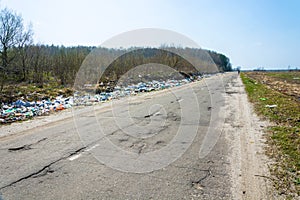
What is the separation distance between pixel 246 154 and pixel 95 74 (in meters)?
21.6

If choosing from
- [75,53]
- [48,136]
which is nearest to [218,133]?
[48,136]

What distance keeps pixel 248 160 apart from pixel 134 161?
7.40 feet

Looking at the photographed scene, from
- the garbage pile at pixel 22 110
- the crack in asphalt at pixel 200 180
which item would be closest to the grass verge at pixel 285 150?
the crack in asphalt at pixel 200 180

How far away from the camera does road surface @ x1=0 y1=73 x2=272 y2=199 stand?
10.8ft

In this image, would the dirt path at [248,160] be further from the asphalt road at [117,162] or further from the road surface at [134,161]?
the asphalt road at [117,162]

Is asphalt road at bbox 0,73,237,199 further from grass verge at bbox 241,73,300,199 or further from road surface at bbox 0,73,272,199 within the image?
grass verge at bbox 241,73,300,199

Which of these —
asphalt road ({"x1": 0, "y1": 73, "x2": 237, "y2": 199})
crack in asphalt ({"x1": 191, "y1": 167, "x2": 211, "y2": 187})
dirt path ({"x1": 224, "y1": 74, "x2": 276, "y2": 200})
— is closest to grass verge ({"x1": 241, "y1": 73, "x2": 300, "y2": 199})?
dirt path ({"x1": 224, "y1": 74, "x2": 276, "y2": 200})

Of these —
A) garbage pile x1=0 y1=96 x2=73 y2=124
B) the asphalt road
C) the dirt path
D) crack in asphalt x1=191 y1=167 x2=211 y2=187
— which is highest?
garbage pile x1=0 y1=96 x2=73 y2=124

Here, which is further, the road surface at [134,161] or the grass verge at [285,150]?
the grass verge at [285,150]

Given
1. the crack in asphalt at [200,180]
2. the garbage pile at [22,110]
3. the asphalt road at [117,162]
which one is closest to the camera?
the asphalt road at [117,162]

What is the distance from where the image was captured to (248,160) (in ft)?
14.8

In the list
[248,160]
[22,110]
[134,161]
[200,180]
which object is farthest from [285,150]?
[22,110]

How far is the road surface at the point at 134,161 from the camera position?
3.29 m

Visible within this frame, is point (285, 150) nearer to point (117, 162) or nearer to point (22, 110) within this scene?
point (117, 162)
